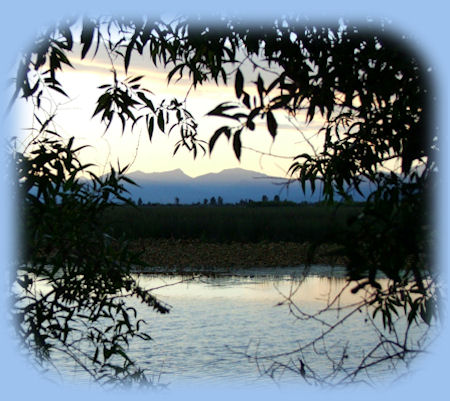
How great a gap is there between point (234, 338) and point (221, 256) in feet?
25.4

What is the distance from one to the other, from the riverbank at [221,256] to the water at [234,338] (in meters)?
2.99

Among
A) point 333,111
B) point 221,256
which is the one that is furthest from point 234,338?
point 221,256

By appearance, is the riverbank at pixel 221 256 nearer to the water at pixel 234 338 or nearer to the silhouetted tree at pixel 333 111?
the water at pixel 234 338

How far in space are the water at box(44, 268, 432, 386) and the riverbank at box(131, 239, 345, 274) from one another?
2.99m

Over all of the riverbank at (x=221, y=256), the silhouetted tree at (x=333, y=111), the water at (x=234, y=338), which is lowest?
the water at (x=234, y=338)

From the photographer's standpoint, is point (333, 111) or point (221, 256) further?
point (221, 256)

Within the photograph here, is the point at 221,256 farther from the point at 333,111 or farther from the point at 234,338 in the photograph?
the point at 333,111

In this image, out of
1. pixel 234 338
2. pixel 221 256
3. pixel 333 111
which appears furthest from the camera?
pixel 221 256

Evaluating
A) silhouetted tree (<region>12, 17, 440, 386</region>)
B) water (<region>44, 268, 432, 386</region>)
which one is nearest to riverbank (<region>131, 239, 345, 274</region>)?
water (<region>44, 268, 432, 386</region>)

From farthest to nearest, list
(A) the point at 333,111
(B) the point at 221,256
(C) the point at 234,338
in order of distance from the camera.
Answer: (B) the point at 221,256 → (C) the point at 234,338 → (A) the point at 333,111

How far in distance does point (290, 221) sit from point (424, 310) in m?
16.6

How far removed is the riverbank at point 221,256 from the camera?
15.0 meters

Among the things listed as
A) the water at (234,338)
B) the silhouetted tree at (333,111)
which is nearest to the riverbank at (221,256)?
the water at (234,338)

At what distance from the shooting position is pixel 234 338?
8.34 m
